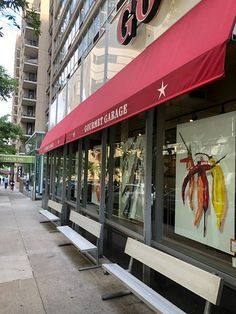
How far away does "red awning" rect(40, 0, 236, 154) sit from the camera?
10.1 feet

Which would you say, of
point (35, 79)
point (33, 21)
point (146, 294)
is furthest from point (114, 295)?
point (35, 79)

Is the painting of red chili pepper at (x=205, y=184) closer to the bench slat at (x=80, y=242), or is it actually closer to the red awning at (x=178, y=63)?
the red awning at (x=178, y=63)

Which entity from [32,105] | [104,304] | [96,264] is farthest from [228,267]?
[32,105]

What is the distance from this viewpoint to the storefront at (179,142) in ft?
11.7

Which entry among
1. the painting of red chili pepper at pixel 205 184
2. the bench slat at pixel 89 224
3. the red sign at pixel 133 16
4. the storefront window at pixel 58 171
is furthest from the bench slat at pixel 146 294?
the storefront window at pixel 58 171

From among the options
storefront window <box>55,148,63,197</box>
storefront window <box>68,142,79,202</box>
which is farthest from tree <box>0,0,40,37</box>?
storefront window <box>55,148,63,197</box>

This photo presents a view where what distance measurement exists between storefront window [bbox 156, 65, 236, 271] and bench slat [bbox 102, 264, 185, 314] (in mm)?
768

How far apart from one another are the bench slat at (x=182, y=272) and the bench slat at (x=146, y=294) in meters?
0.27

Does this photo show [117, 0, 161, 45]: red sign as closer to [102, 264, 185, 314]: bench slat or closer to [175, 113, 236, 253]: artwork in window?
[175, 113, 236, 253]: artwork in window

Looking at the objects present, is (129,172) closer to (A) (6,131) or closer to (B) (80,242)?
(B) (80,242)

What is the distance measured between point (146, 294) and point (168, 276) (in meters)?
0.35

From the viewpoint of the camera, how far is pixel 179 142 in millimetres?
5152

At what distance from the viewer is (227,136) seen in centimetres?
418

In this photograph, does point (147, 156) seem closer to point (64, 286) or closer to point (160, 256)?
point (160, 256)
